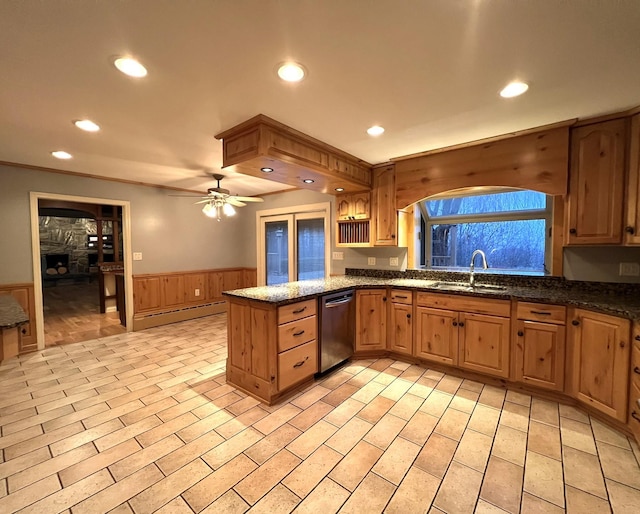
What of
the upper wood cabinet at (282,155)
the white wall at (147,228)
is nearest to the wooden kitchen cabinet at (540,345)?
the upper wood cabinet at (282,155)

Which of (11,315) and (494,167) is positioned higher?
(494,167)

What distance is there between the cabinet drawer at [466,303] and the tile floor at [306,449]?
0.73 metres

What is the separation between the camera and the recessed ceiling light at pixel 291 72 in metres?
1.61

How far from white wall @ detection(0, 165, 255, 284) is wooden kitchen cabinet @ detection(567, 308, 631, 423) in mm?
5200

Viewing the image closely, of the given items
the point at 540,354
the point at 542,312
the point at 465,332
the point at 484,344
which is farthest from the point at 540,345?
the point at 465,332

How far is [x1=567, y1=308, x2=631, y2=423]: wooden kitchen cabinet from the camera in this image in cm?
196

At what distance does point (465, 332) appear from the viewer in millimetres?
2785

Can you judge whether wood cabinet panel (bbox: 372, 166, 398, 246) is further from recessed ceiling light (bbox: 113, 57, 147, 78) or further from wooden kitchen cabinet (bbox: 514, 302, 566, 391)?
recessed ceiling light (bbox: 113, 57, 147, 78)

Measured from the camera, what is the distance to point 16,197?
11.8 ft

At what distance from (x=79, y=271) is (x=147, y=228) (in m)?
7.91

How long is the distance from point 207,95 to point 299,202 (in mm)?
3017

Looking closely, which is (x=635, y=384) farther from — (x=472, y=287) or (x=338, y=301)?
(x=338, y=301)

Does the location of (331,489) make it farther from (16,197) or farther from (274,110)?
(16,197)

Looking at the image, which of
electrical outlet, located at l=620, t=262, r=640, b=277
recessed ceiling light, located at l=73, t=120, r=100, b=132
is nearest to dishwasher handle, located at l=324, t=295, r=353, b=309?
electrical outlet, located at l=620, t=262, r=640, b=277
